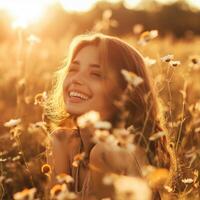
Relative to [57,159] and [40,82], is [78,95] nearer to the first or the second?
[57,159]

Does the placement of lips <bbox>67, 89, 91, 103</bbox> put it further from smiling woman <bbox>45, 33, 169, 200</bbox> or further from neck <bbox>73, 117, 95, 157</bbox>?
neck <bbox>73, 117, 95, 157</bbox>

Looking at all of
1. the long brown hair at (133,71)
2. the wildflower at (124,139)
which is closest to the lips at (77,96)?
the long brown hair at (133,71)

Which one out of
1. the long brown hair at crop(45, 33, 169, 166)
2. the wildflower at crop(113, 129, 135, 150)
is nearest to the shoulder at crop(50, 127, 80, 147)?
the long brown hair at crop(45, 33, 169, 166)

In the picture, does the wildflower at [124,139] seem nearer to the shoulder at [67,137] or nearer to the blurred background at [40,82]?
the blurred background at [40,82]

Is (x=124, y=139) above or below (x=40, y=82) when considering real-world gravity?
below

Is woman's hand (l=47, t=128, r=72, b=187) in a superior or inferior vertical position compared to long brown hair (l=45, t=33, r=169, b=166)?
inferior

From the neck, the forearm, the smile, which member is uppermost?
the smile

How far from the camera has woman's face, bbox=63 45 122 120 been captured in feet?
9.32

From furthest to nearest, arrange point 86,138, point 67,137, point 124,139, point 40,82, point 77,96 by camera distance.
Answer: point 40,82 < point 67,137 < point 86,138 < point 77,96 < point 124,139

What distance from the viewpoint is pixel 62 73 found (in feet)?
10.9

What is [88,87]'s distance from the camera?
9.35 ft

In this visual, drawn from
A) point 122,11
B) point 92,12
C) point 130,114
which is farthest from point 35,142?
point 122,11

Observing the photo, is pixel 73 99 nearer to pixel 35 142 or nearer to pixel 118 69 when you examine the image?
pixel 118 69

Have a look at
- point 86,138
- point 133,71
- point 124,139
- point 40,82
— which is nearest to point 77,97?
point 86,138
